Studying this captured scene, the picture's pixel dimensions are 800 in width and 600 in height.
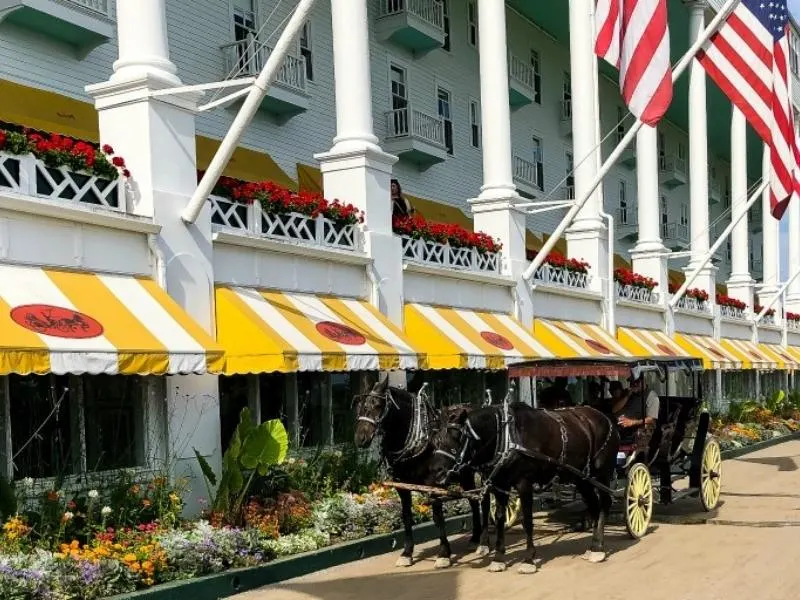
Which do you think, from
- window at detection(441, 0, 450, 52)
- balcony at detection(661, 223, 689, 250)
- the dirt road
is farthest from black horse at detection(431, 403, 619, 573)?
balcony at detection(661, 223, 689, 250)

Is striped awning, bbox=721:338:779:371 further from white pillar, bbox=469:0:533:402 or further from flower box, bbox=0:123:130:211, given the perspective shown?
flower box, bbox=0:123:130:211

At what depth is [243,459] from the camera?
1105 cm

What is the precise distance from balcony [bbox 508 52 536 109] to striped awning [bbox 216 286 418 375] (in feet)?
54.2

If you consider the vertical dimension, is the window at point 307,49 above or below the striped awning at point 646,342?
above

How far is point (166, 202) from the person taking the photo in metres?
11.8

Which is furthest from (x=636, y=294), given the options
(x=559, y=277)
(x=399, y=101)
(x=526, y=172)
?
(x=399, y=101)

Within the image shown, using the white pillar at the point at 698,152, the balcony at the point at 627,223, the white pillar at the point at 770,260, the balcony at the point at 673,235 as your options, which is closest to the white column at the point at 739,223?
the balcony at the point at 627,223

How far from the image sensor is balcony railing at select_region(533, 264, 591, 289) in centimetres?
2194

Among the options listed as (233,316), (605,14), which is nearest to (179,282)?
(233,316)

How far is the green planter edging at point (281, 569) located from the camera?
29.8 feet

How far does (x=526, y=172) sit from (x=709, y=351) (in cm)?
802

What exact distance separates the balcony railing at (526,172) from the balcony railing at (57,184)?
2050 centimetres

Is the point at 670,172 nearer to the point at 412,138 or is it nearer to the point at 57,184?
the point at 412,138

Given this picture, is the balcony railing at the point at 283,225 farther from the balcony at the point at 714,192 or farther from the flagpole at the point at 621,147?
the balcony at the point at 714,192
